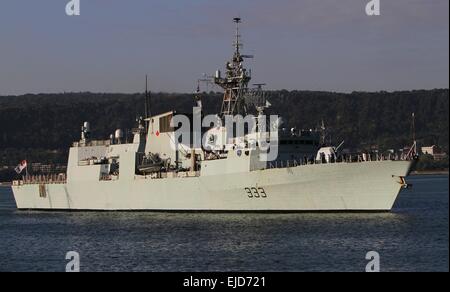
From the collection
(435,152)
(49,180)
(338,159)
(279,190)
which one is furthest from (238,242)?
(435,152)

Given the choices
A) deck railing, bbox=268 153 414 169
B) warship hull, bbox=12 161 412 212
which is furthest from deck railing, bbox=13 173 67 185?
deck railing, bbox=268 153 414 169

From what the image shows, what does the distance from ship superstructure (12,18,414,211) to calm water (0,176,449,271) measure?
3.32 feet

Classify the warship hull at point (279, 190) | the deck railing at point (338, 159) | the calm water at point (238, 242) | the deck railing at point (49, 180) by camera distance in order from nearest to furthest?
the calm water at point (238, 242)
the warship hull at point (279, 190)
the deck railing at point (338, 159)
the deck railing at point (49, 180)

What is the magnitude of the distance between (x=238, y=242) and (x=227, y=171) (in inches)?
450

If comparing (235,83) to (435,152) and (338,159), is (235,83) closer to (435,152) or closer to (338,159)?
(338,159)

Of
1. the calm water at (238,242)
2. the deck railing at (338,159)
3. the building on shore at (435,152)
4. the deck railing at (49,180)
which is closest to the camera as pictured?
the calm water at (238,242)

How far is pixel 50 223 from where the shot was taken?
50500mm

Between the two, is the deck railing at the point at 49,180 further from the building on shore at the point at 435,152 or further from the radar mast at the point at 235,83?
the building on shore at the point at 435,152

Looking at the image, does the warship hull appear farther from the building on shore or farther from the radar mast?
the building on shore

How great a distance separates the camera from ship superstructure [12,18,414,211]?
42469 millimetres

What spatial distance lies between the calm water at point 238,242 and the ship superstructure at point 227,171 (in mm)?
1012

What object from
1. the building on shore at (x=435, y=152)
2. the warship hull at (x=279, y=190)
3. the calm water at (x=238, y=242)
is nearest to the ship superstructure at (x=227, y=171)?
the warship hull at (x=279, y=190)

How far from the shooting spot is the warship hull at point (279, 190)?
138ft
